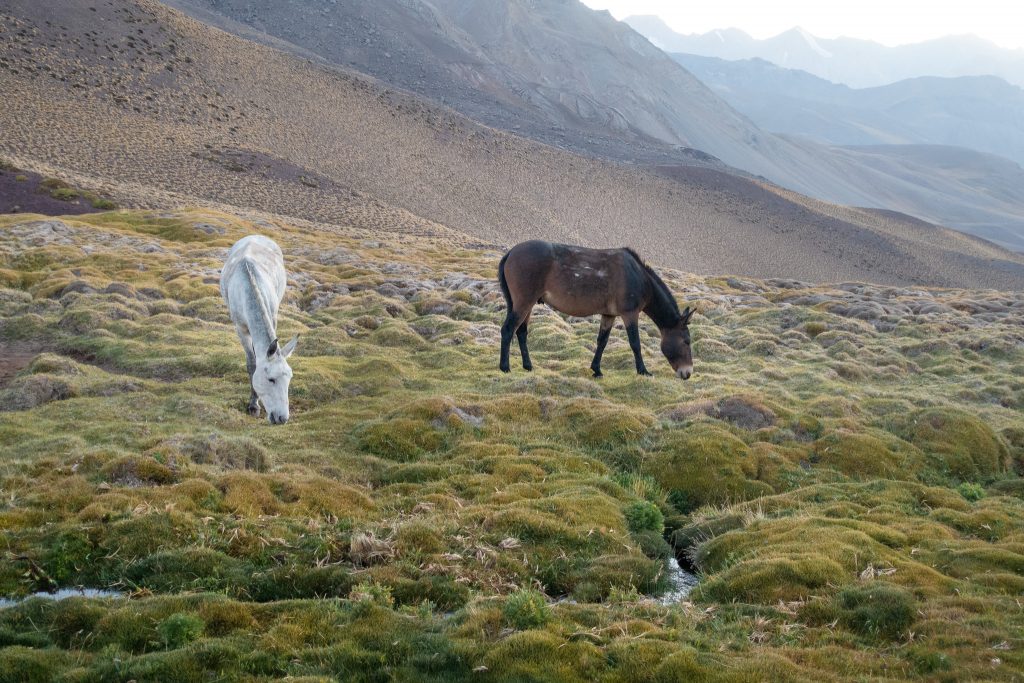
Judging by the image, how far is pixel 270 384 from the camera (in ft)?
45.4

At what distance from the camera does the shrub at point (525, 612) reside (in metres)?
7.31

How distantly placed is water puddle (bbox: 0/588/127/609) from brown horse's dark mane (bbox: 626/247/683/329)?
14582mm

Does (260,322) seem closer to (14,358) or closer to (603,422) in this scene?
(603,422)

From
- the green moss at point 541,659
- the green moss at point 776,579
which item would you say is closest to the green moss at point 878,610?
the green moss at point 776,579

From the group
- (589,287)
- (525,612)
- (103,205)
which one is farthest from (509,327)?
(103,205)

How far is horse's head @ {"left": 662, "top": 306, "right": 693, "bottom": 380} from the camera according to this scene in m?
19.5

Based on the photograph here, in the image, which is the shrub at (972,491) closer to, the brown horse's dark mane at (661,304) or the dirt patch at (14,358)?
the brown horse's dark mane at (661,304)

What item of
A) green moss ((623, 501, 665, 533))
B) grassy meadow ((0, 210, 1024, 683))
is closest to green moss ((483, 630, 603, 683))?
grassy meadow ((0, 210, 1024, 683))

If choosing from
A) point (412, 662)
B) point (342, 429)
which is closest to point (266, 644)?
point (412, 662)

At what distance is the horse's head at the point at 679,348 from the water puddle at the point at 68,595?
48.3 feet

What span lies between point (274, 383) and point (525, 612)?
822 cm

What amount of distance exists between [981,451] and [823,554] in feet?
30.9

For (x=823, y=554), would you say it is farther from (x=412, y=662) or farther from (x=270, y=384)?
(x=270, y=384)

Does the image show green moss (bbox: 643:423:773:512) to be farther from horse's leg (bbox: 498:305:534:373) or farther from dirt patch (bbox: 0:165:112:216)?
dirt patch (bbox: 0:165:112:216)
